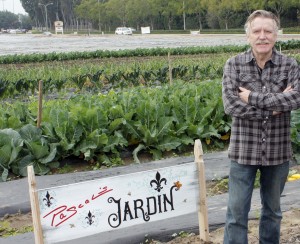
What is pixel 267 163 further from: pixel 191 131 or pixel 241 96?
pixel 191 131

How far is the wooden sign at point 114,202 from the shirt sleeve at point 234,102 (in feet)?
2.44

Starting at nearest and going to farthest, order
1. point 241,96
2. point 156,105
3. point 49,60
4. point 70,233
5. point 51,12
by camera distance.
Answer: point 241,96
point 70,233
point 156,105
point 49,60
point 51,12

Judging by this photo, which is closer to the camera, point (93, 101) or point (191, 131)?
point (191, 131)

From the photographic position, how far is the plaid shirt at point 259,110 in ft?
10.8

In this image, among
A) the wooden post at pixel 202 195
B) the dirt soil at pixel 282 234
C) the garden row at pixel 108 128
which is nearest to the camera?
the wooden post at pixel 202 195

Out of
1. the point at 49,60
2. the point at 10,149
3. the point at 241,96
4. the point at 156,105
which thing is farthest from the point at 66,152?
the point at 49,60

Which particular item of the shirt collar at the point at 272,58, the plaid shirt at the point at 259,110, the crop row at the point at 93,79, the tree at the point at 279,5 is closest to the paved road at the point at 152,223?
the plaid shirt at the point at 259,110

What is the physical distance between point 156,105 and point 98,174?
1.54m

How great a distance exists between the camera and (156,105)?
300 inches

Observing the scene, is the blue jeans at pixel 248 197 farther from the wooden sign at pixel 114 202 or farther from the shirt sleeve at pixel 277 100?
the wooden sign at pixel 114 202

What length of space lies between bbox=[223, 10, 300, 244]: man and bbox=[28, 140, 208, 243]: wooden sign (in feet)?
1.83

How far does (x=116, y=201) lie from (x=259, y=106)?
1.14 meters

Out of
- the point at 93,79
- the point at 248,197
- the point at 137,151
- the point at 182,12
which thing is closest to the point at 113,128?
the point at 137,151

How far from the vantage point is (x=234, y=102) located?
3299 millimetres
